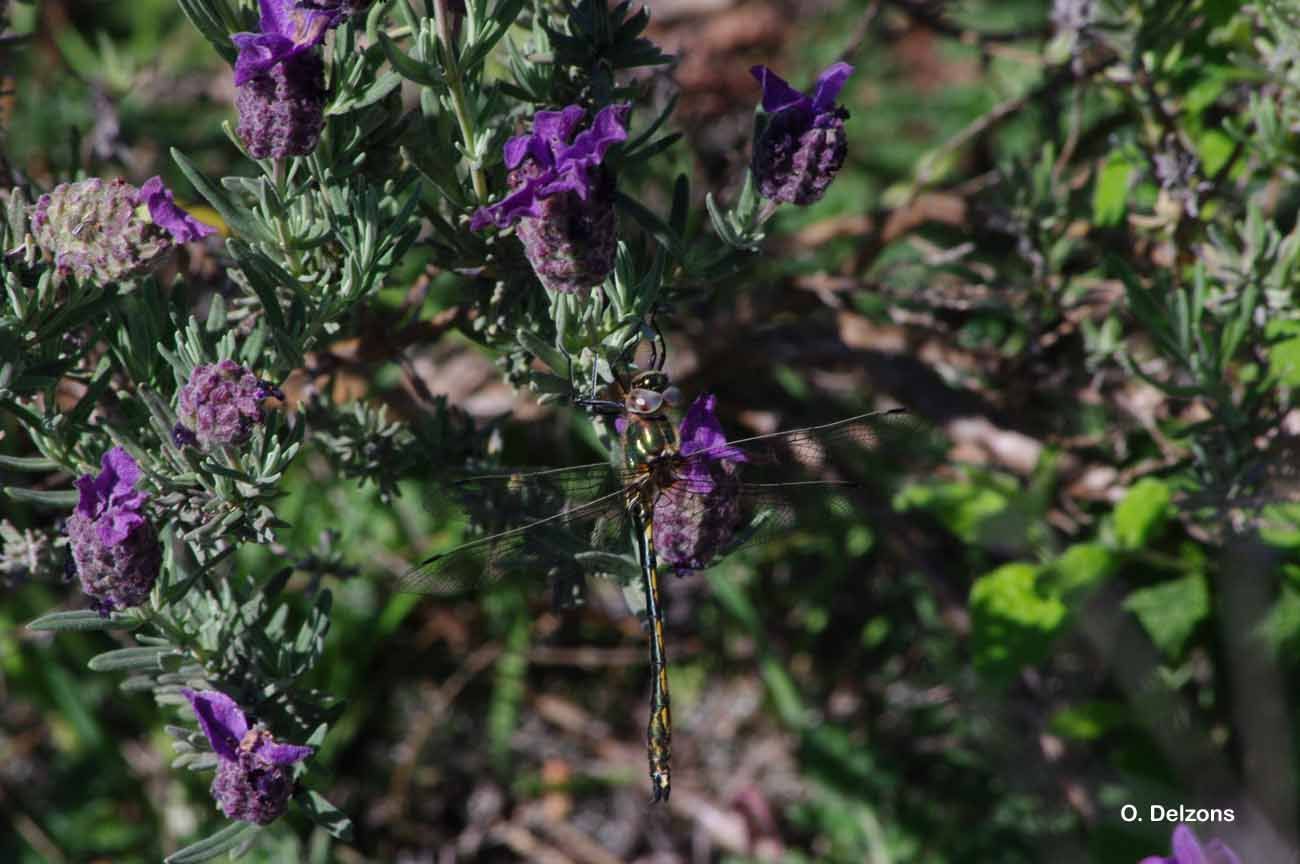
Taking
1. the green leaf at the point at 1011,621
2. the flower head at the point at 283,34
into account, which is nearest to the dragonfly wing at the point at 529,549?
the flower head at the point at 283,34

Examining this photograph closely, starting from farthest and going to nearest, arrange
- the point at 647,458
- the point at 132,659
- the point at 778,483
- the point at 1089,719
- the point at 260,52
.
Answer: the point at 1089,719 < the point at 778,483 < the point at 647,458 < the point at 132,659 < the point at 260,52

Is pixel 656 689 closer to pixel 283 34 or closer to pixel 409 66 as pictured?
pixel 409 66

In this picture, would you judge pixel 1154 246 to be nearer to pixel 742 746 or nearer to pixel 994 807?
pixel 994 807

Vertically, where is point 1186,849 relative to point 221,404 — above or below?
below

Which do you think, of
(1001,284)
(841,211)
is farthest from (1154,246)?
(841,211)

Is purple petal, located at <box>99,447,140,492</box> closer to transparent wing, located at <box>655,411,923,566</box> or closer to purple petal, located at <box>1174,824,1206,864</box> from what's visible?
transparent wing, located at <box>655,411,923,566</box>

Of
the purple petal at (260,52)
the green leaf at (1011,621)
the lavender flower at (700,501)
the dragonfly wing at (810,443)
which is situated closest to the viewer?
the purple petal at (260,52)

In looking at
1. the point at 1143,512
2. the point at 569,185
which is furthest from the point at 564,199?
the point at 1143,512

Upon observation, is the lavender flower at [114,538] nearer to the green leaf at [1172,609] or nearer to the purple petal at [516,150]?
the purple petal at [516,150]
